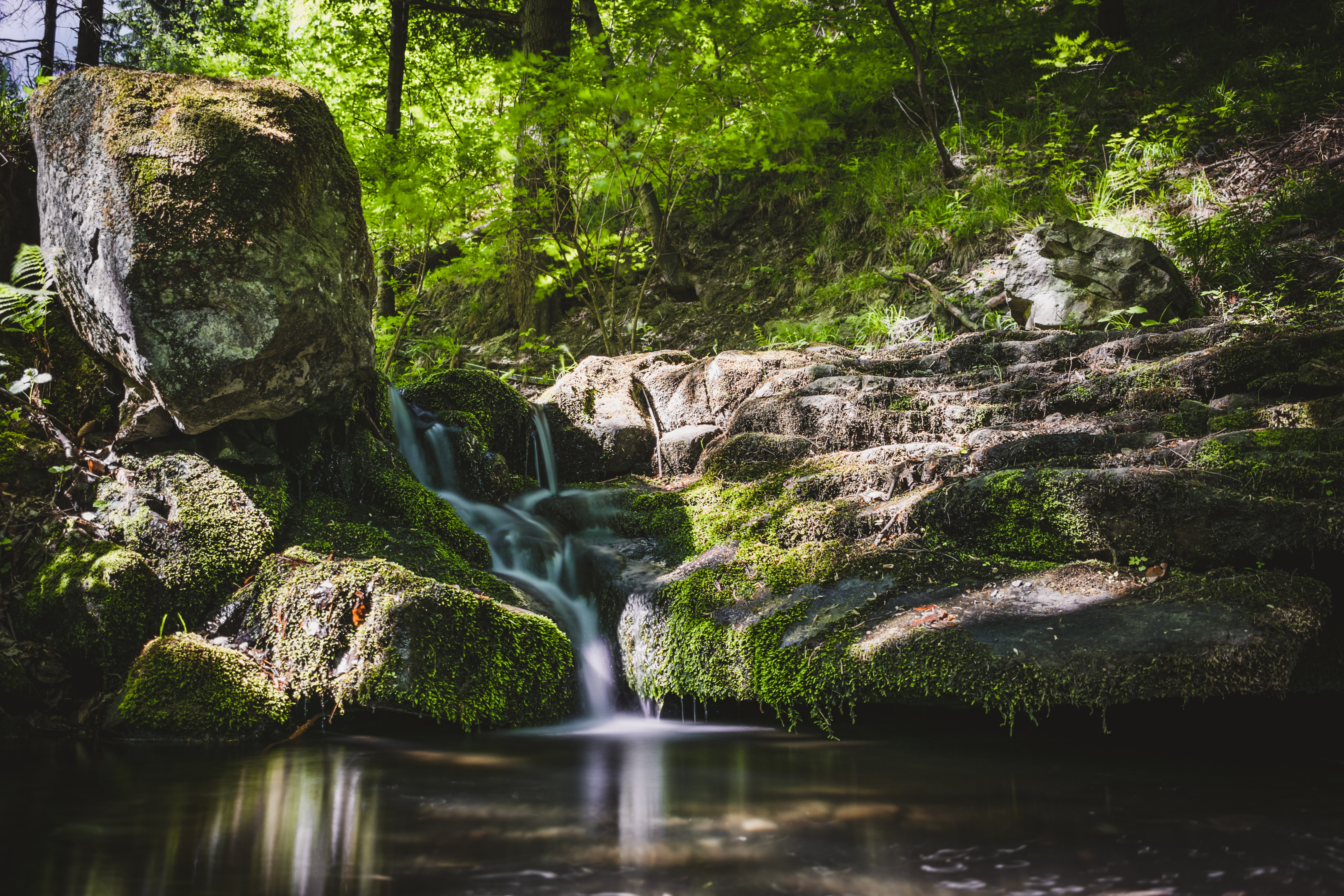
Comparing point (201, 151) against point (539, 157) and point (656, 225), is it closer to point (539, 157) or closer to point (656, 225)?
point (539, 157)

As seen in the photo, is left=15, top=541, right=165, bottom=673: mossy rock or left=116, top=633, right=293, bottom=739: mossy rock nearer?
left=116, top=633, right=293, bottom=739: mossy rock

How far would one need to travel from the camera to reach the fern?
161 inches

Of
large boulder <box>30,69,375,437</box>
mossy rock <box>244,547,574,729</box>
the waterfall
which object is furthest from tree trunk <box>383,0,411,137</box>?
mossy rock <box>244,547,574,729</box>

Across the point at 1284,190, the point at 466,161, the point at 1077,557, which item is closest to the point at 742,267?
the point at 466,161

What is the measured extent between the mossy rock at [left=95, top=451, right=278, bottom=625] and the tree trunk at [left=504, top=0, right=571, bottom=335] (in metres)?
4.58

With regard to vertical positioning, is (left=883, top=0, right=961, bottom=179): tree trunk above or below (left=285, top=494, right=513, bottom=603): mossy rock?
above

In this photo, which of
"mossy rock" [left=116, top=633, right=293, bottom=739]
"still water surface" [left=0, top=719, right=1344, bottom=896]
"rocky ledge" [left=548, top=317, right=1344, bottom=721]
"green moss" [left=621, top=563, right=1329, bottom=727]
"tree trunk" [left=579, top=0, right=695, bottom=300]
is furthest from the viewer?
"tree trunk" [left=579, top=0, right=695, bottom=300]

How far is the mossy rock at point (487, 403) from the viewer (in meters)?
6.34

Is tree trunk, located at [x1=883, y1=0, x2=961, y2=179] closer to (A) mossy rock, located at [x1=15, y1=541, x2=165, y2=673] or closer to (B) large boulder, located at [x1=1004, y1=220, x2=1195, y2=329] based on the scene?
(B) large boulder, located at [x1=1004, y1=220, x2=1195, y2=329]

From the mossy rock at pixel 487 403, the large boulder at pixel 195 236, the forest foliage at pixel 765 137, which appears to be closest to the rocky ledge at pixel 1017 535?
the mossy rock at pixel 487 403

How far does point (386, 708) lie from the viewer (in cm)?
346

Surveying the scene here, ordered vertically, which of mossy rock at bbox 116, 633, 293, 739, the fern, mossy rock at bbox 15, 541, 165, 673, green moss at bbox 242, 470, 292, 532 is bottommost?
mossy rock at bbox 116, 633, 293, 739

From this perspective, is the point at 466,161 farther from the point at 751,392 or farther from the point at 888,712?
the point at 888,712

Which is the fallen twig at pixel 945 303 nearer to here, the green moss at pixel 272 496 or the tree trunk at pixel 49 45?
the green moss at pixel 272 496
